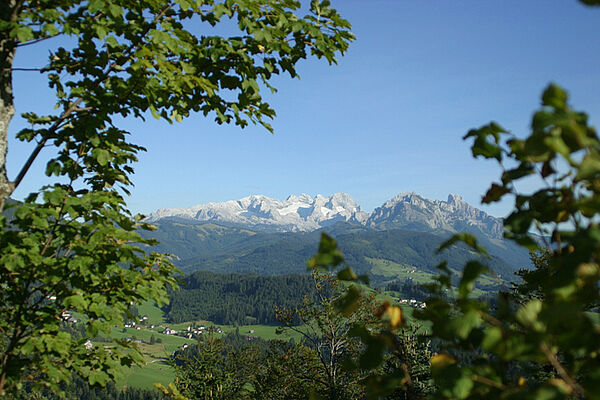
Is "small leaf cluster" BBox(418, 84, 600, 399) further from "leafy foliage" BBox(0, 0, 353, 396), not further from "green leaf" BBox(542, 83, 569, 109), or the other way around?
"leafy foliage" BBox(0, 0, 353, 396)

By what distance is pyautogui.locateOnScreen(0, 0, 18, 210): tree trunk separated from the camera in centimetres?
468

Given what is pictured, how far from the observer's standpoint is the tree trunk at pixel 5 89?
184 inches

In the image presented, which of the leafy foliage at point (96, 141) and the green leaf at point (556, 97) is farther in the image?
the leafy foliage at point (96, 141)

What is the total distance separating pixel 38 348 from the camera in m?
4.14

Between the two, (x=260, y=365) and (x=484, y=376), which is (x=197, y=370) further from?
(x=484, y=376)

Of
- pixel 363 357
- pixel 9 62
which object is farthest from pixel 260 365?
pixel 363 357

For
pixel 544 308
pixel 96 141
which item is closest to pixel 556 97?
pixel 544 308

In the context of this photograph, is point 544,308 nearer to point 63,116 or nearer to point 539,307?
point 539,307

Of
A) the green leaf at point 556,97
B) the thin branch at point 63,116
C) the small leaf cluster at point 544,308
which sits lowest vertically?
the small leaf cluster at point 544,308

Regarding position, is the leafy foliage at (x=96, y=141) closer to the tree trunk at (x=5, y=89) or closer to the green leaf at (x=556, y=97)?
the tree trunk at (x=5, y=89)

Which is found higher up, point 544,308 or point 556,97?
point 556,97

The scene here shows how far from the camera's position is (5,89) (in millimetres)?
4773

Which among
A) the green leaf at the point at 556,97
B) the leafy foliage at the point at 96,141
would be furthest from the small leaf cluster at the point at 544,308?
the leafy foliage at the point at 96,141

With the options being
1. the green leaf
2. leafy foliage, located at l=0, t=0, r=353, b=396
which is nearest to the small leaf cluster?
the green leaf
